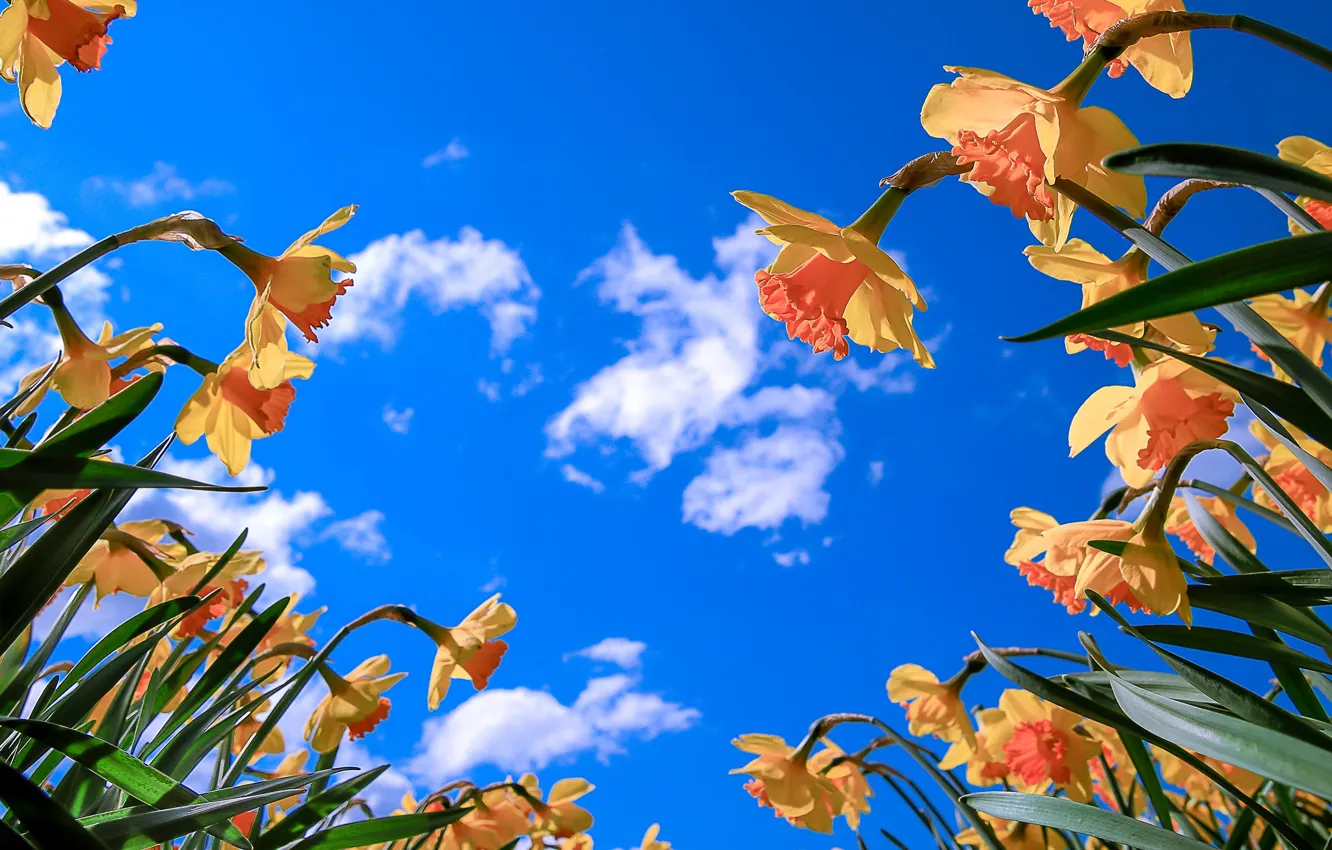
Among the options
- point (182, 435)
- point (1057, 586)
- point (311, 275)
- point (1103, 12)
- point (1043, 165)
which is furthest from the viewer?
point (1057, 586)

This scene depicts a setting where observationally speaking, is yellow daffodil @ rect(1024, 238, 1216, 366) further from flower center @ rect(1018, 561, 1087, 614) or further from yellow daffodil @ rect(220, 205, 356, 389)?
yellow daffodil @ rect(220, 205, 356, 389)

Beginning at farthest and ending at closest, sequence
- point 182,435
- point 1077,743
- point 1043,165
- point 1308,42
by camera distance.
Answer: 1. point 1077,743
2. point 182,435
3. point 1043,165
4. point 1308,42

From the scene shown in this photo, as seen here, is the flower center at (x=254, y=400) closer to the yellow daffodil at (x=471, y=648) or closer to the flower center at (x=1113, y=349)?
the yellow daffodil at (x=471, y=648)

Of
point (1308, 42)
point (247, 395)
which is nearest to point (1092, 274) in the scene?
point (1308, 42)

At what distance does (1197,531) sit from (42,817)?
236 cm

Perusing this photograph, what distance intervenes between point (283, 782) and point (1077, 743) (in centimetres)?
205

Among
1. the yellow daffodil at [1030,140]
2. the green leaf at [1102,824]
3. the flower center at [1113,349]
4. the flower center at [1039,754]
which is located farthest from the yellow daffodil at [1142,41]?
the flower center at [1039,754]

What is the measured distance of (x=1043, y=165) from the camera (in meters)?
1.13

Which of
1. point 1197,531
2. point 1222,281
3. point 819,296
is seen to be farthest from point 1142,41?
point 1197,531

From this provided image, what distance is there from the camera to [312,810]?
4.93 feet

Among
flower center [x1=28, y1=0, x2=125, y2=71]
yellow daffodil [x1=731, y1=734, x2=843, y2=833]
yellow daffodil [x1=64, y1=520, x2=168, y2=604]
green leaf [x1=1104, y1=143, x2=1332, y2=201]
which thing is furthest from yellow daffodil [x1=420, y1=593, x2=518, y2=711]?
A: green leaf [x1=1104, y1=143, x2=1332, y2=201]

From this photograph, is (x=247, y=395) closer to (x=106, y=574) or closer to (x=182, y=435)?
(x=182, y=435)

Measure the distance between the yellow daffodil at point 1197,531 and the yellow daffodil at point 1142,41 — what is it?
1.25 m

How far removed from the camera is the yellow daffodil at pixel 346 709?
83.5 inches
